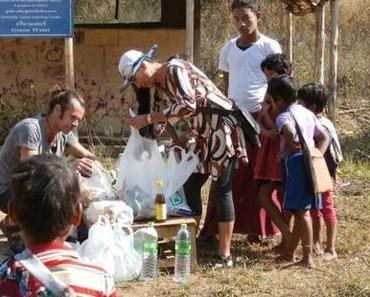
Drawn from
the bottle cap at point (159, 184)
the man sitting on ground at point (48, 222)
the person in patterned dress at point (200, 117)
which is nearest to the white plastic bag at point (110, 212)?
the bottle cap at point (159, 184)

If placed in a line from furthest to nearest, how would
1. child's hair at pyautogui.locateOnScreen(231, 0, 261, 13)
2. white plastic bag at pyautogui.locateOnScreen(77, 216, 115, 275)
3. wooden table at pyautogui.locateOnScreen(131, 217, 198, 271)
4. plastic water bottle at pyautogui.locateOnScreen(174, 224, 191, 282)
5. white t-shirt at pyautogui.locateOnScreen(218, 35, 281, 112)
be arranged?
white t-shirt at pyautogui.locateOnScreen(218, 35, 281, 112), child's hair at pyautogui.locateOnScreen(231, 0, 261, 13), wooden table at pyautogui.locateOnScreen(131, 217, 198, 271), plastic water bottle at pyautogui.locateOnScreen(174, 224, 191, 282), white plastic bag at pyautogui.locateOnScreen(77, 216, 115, 275)

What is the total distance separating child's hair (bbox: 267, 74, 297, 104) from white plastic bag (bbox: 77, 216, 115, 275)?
143 centimetres

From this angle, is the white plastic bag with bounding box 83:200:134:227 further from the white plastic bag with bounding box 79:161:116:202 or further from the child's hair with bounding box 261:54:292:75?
the child's hair with bounding box 261:54:292:75

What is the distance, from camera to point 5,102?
394 inches

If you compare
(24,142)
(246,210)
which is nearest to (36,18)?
(246,210)

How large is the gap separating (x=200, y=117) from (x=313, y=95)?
2.53 ft

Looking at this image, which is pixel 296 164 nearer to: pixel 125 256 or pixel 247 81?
pixel 247 81

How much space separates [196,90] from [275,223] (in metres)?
1.19

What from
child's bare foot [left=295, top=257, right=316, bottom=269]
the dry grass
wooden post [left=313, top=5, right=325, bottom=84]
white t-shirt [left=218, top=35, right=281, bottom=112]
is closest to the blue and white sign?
wooden post [left=313, top=5, right=325, bottom=84]

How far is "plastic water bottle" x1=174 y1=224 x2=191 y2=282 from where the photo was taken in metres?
4.93

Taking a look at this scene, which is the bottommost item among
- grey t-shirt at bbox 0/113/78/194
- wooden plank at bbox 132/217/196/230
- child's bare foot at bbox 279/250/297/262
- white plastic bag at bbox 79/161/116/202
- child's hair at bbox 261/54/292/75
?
child's bare foot at bbox 279/250/297/262

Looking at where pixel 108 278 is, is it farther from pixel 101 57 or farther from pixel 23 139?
pixel 101 57

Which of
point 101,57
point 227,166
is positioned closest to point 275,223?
point 227,166

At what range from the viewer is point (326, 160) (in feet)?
18.2
